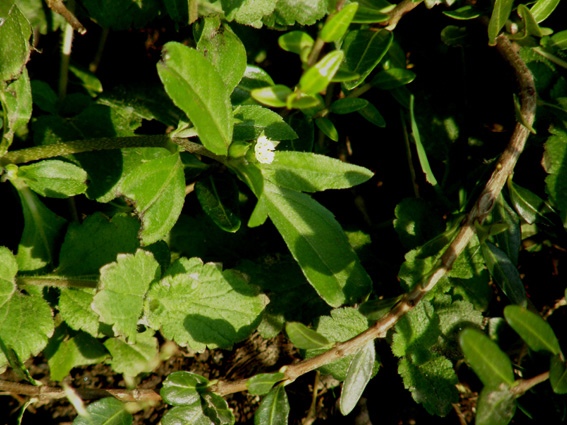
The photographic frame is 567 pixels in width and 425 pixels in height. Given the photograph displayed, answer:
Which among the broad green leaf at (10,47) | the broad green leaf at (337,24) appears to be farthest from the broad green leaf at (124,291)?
the broad green leaf at (337,24)

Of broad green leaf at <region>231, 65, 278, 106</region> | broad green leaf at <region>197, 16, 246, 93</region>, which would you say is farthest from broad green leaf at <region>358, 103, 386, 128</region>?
broad green leaf at <region>197, 16, 246, 93</region>

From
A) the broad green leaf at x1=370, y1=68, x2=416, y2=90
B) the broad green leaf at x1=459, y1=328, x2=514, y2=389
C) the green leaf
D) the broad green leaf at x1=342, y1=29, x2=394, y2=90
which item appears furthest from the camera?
the broad green leaf at x1=370, y1=68, x2=416, y2=90

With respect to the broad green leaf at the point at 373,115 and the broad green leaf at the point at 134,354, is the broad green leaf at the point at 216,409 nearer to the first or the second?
the broad green leaf at the point at 134,354

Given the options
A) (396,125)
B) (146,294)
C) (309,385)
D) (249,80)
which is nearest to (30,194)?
(146,294)

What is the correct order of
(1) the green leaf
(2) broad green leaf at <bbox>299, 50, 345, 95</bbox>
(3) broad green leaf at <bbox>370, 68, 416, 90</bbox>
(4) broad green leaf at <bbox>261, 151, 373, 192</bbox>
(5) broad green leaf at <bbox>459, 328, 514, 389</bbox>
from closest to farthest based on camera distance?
1. (2) broad green leaf at <bbox>299, 50, 345, 95</bbox>
2. (5) broad green leaf at <bbox>459, 328, 514, 389</bbox>
3. (4) broad green leaf at <bbox>261, 151, 373, 192</bbox>
4. (1) the green leaf
5. (3) broad green leaf at <bbox>370, 68, 416, 90</bbox>

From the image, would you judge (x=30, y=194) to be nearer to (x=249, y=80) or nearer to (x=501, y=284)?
(x=249, y=80)

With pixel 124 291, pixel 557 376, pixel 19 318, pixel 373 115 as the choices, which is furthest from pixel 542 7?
pixel 19 318

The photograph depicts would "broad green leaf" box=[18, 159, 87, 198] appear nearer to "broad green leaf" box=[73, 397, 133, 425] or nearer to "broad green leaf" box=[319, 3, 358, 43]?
"broad green leaf" box=[73, 397, 133, 425]
